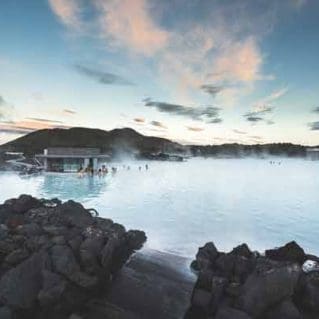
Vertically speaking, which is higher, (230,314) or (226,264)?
(226,264)

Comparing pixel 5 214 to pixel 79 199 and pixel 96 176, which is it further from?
pixel 96 176

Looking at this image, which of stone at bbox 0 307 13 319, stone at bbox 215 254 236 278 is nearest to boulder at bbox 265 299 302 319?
stone at bbox 215 254 236 278

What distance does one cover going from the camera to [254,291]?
397 inches

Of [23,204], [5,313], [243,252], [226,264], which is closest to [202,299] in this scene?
[226,264]

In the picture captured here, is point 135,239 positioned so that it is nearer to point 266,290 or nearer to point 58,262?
point 58,262

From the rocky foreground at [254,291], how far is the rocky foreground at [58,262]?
2717 millimetres

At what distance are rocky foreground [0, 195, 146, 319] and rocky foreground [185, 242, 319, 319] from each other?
272 centimetres

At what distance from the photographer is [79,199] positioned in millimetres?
33719

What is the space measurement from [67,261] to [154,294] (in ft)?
9.17

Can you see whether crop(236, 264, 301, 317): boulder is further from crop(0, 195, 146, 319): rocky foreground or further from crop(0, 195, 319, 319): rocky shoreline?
crop(0, 195, 146, 319): rocky foreground

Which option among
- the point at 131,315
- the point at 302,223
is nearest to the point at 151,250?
the point at 131,315

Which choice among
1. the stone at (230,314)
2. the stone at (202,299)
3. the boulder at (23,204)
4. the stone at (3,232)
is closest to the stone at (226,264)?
the stone at (202,299)

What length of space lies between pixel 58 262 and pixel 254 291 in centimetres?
574

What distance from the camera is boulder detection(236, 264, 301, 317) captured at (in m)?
9.91
